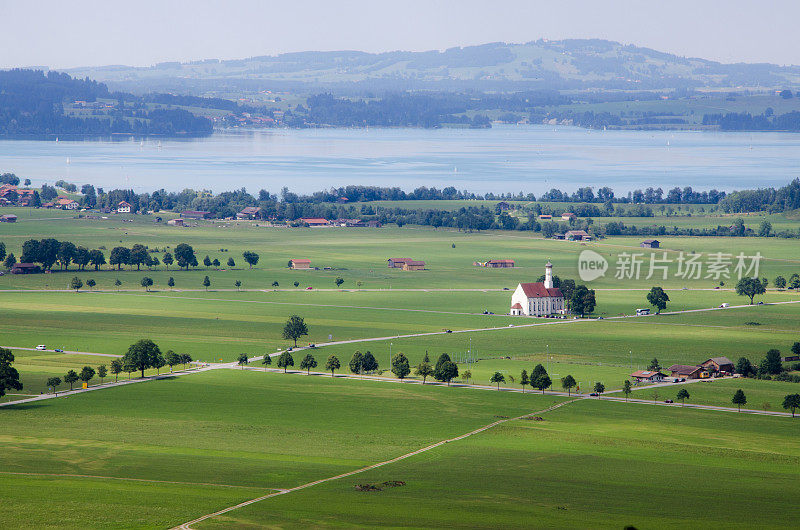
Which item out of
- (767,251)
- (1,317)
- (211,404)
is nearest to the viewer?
(211,404)

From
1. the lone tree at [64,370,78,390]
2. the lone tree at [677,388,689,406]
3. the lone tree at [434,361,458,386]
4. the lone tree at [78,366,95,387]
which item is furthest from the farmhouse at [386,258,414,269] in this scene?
the lone tree at [677,388,689,406]

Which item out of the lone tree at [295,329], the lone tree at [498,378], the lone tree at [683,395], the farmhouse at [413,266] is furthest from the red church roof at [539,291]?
the lone tree at [683,395]

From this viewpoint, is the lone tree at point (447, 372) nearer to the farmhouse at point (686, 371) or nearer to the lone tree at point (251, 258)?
the farmhouse at point (686, 371)

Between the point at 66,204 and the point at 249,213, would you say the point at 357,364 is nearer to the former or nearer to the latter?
the point at 249,213

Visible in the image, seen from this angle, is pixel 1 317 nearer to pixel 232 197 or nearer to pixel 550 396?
pixel 550 396

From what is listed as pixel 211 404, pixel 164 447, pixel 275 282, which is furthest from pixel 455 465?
pixel 275 282

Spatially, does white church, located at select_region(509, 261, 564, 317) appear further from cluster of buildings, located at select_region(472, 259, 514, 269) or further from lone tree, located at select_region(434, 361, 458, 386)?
lone tree, located at select_region(434, 361, 458, 386)
